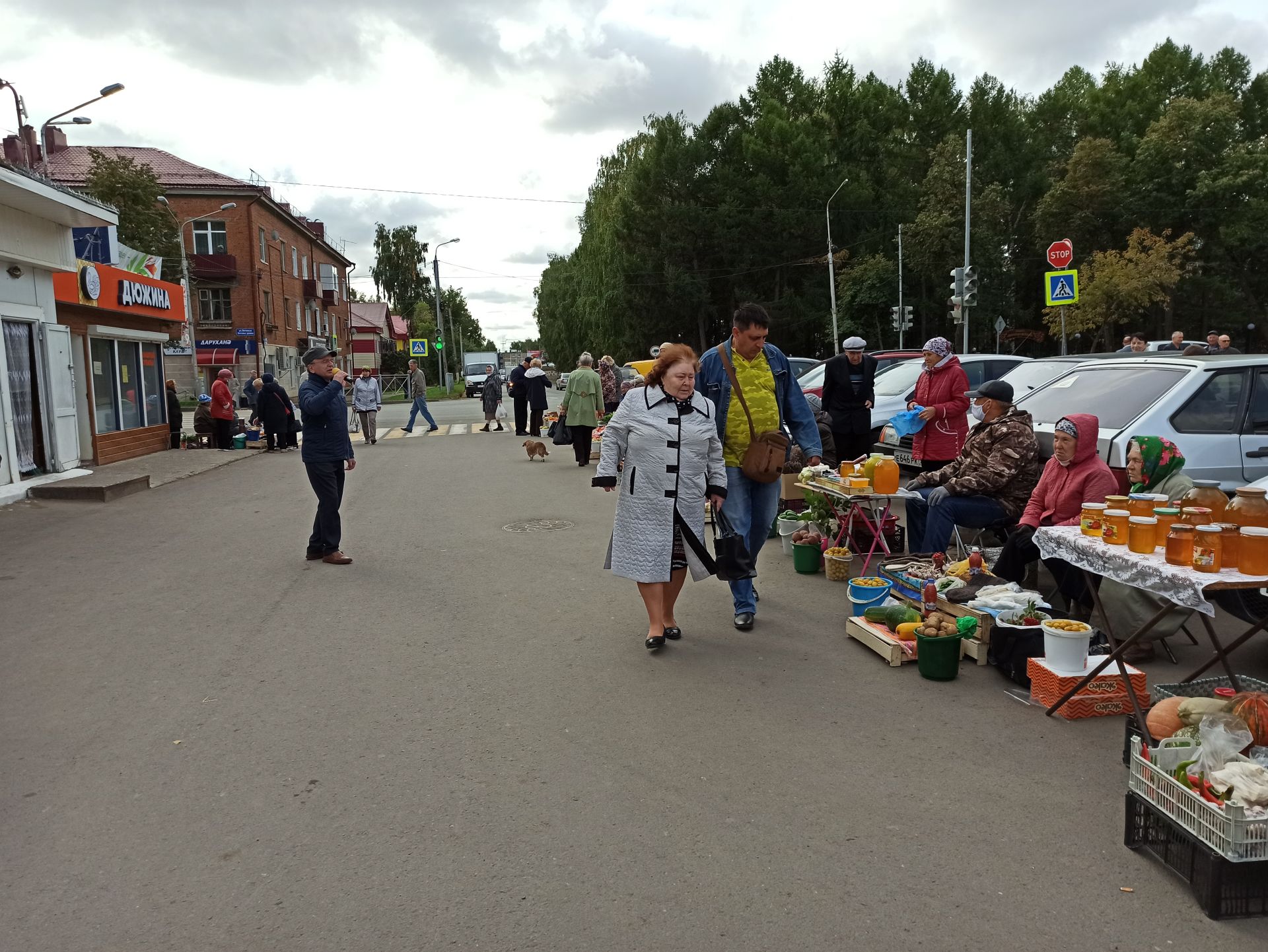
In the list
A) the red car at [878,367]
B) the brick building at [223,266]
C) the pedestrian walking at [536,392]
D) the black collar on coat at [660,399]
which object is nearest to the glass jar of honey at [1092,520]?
the black collar on coat at [660,399]

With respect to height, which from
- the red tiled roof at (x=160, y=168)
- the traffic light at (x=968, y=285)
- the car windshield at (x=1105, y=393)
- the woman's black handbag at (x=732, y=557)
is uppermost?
the red tiled roof at (x=160, y=168)

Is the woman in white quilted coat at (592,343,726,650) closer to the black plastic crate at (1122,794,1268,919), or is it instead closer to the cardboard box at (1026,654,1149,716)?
the cardboard box at (1026,654,1149,716)

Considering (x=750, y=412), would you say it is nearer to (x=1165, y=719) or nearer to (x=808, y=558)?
(x=808, y=558)

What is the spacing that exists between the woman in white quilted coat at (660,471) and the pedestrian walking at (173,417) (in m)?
17.6

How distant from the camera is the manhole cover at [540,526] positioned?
10.1 metres

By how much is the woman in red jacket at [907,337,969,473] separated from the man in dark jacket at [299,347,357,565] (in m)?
5.40

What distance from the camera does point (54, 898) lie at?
124 inches

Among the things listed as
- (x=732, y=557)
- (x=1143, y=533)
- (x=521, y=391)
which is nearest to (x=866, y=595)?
(x=732, y=557)

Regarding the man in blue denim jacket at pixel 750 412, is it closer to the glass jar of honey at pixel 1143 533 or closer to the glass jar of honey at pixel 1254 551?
the glass jar of honey at pixel 1143 533

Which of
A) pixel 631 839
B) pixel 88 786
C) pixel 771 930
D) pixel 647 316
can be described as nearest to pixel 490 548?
pixel 88 786

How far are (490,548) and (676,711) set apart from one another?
15.3 ft

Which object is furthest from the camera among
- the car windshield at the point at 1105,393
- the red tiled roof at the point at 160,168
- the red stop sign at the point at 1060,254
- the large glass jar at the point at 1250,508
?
the red tiled roof at the point at 160,168

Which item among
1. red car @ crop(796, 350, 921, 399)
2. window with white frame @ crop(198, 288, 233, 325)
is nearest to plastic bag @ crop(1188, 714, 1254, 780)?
red car @ crop(796, 350, 921, 399)

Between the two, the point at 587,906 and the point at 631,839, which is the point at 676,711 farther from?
the point at 587,906
